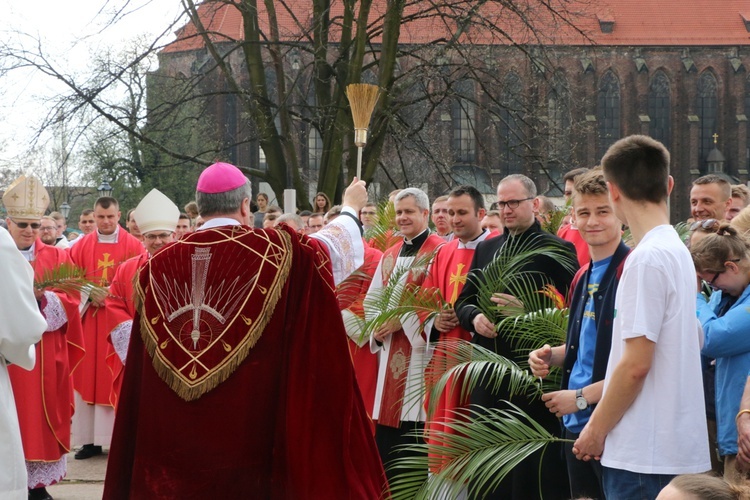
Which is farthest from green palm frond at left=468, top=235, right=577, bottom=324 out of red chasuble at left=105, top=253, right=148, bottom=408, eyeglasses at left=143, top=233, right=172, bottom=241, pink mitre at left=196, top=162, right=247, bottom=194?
red chasuble at left=105, top=253, right=148, bottom=408

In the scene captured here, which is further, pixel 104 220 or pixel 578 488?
pixel 104 220

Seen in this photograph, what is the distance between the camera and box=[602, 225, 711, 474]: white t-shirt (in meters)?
3.37

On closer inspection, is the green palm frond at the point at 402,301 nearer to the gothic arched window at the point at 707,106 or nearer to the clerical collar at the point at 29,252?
the clerical collar at the point at 29,252

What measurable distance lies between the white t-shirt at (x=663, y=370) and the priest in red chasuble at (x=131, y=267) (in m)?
4.68

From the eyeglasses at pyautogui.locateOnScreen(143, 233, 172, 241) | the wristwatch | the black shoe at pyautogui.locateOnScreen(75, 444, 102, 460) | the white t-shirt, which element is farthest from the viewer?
the black shoe at pyautogui.locateOnScreen(75, 444, 102, 460)

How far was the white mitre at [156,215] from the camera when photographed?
25.5 feet

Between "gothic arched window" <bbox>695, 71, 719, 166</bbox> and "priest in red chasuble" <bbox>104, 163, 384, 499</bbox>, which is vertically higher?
"gothic arched window" <bbox>695, 71, 719, 166</bbox>

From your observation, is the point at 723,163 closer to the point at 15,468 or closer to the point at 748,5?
the point at 748,5

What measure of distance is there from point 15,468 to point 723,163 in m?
60.1

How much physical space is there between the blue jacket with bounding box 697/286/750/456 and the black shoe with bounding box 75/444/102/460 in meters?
6.49

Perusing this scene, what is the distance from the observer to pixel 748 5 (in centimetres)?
6306

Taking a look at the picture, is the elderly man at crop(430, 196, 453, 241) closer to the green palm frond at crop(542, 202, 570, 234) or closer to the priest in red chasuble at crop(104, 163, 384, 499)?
the green palm frond at crop(542, 202, 570, 234)

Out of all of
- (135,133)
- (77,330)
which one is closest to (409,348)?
(77,330)

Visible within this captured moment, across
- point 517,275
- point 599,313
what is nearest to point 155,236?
point 517,275
